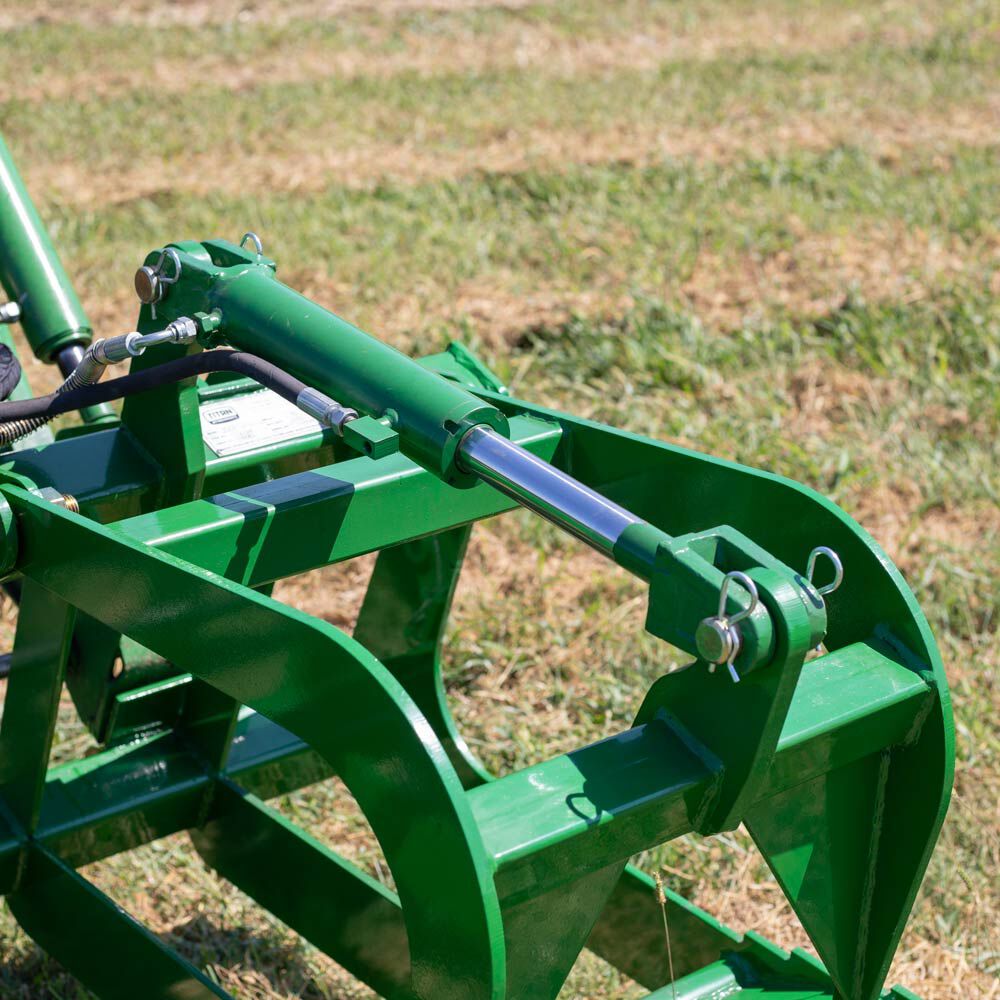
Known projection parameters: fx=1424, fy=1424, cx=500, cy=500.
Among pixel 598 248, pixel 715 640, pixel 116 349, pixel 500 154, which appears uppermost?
pixel 116 349

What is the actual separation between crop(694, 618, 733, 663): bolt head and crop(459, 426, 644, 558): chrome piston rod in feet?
0.56

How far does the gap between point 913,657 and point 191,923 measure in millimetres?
1526

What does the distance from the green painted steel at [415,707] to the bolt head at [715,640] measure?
0.06 feet

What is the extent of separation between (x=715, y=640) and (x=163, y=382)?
34.4 inches

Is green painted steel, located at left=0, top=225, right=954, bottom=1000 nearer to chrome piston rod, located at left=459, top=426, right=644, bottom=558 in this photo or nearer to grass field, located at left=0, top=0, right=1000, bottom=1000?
chrome piston rod, located at left=459, top=426, right=644, bottom=558

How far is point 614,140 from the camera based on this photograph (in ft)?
20.3

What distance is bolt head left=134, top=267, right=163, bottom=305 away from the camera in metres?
1.98

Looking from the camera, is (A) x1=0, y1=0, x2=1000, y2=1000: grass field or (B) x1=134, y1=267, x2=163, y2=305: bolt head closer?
(B) x1=134, y1=267, x2=163, y2=305: bolt head

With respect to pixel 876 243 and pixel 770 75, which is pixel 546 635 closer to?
pixel 876 243

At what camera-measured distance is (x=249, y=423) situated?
221 cm

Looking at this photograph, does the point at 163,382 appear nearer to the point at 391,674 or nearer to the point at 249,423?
the point at 249,423

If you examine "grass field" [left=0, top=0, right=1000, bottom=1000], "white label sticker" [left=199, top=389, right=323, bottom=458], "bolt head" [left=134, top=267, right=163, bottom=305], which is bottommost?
"grass field" [left=0, top=0, right=1000, bottom=1000]

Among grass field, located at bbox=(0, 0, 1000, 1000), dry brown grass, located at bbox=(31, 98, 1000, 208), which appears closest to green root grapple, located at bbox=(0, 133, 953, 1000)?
grass field, located at bbox=(0, 0, 1000, 1000)

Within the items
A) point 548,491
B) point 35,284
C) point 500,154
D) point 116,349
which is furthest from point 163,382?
point 500,154
